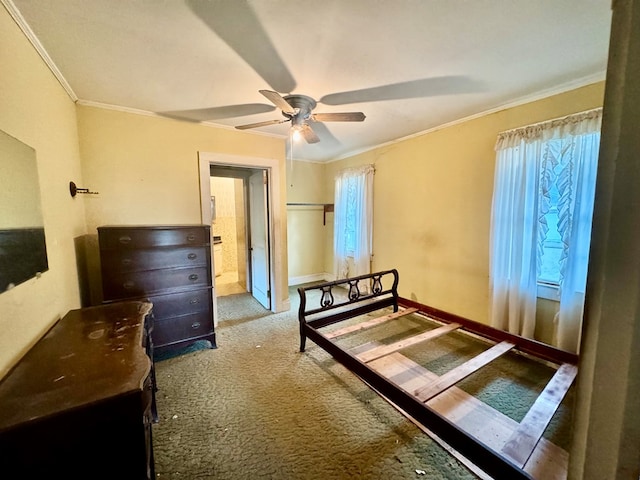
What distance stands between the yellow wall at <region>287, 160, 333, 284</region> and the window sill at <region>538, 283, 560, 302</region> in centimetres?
330

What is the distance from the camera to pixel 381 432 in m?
1.62

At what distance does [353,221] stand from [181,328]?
9.52 feet

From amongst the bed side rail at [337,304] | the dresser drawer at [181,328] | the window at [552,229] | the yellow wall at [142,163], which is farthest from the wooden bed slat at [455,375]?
the yellow wall at [142,163]

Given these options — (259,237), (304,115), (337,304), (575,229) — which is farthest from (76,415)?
(575,229)

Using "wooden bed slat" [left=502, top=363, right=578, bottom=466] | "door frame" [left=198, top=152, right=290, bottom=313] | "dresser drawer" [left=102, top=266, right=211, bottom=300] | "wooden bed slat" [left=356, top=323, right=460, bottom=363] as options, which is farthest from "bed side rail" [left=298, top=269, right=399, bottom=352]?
"wooden bed slat" [left=502, top=363, right=578, bottom=466]

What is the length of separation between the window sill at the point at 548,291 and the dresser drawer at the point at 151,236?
3.06 m

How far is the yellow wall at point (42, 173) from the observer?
1.20 m

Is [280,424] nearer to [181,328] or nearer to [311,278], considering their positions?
[181,328]

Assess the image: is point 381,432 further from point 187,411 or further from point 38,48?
point 38,48

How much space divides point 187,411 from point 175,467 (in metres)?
0.41

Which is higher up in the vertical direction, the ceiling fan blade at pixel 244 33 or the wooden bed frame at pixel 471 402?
the ceiling fan blade at pixel 244 33

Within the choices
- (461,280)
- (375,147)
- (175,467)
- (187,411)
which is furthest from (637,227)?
(375,147)

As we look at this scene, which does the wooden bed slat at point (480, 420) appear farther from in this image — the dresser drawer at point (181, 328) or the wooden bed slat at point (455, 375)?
the dresser drawer at point (181, 328)

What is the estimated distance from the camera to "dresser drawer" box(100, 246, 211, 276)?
2.09 m
